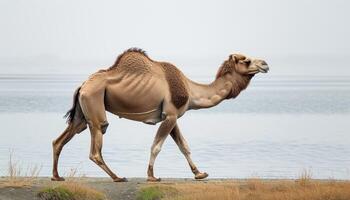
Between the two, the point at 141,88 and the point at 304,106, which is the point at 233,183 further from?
the point at 304,106

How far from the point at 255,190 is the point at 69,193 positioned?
3.01 m

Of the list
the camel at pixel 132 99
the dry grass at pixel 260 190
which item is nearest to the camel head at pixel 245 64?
the camel at pixel 132 99

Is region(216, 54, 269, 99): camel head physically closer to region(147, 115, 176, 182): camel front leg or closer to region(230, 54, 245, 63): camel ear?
region(230, 54, 245, 63): camel ear

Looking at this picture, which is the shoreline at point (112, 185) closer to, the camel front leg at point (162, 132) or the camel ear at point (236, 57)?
the camel front leg at point (162, 132)

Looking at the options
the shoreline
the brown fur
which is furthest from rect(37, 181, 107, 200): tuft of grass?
the brown fur

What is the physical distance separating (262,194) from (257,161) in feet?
36.5

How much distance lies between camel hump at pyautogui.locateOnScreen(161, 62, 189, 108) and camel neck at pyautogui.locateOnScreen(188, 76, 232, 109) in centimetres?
Answer: 52

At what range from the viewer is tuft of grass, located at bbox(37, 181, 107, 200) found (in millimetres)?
18906

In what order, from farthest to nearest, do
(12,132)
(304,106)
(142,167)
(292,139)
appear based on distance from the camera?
(304,106) → (12,132) → (292,139) → (142,167)

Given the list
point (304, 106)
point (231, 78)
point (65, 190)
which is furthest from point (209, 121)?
point (65, 190)

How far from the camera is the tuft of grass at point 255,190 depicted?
1859cm

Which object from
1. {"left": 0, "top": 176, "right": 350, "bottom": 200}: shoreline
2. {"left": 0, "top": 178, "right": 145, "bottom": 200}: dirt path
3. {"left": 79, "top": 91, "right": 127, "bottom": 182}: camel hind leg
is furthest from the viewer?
{"left": 79, "top": 91, "right": 127, "bottom": 182}: camel hind leg

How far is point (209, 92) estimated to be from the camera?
22.2 metres

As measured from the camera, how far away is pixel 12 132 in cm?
4300
